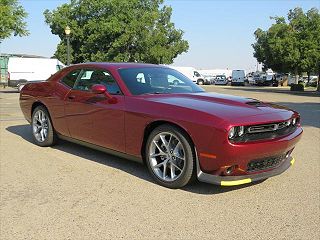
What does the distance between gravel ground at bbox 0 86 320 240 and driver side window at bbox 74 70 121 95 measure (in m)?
1.04

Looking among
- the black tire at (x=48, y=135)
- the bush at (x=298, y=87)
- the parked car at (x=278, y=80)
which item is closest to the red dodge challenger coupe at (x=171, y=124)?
the black tire at (x=48, y=135)

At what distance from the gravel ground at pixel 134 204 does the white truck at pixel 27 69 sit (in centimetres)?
2005

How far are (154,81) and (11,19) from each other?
2233 cm

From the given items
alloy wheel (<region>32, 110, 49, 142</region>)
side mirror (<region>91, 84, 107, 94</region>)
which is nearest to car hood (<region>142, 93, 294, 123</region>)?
side mirror (<region>91, 84, 107, 94</region>)

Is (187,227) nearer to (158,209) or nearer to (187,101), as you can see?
(158,209)

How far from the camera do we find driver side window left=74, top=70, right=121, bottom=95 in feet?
17.7

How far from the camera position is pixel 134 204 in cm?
417

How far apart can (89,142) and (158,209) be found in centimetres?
203

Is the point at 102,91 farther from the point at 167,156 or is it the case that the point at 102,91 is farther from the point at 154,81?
the point at 167,156

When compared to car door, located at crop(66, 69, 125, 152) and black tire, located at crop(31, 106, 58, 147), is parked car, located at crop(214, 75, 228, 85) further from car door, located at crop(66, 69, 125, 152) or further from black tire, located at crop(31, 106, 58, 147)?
car door, located at crop(66, 69, 125, 152)

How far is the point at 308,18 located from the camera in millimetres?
37688

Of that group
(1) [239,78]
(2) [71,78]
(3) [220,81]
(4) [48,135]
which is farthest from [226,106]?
(3) [220,81]

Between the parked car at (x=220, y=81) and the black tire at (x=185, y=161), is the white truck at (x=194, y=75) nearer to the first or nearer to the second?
the parked car at (x=220, y=81)

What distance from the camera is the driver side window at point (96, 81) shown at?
5.41m
